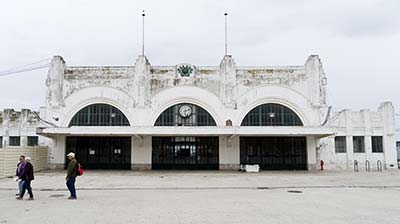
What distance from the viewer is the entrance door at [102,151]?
3083 centimetres

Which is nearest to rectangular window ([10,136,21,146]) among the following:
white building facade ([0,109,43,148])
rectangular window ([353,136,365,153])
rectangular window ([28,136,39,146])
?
white building facade ([0,109,43,148])

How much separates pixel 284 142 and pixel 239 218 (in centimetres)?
2231

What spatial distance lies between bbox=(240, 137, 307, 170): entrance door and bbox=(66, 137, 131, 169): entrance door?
1006 cm

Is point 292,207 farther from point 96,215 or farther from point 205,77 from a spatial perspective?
point 205,77

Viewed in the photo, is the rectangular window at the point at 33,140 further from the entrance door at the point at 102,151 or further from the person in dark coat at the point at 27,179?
the person in dark coat at the point at 27,179

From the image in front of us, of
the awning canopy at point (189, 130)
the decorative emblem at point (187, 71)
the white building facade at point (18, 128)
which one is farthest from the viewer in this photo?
the white building facade at point (18, 128)

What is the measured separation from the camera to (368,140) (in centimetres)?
3212

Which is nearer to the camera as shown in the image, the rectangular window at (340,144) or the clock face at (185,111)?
the clock face at (185,111)

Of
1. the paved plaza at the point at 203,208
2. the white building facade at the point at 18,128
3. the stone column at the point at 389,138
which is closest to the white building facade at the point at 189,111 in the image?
the white building facade at the point at 18,128

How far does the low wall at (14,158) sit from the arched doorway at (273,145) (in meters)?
16.6

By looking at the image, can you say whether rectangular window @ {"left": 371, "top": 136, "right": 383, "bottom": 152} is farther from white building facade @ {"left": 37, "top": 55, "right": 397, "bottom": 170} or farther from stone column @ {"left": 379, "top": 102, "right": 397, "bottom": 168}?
white building facade @ {"left": 37, "top": 55, "right": 397, "bottom": 170}

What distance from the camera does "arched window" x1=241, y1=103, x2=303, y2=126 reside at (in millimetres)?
30875

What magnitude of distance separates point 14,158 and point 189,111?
13.7 m

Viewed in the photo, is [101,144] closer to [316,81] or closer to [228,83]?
[228,83]
